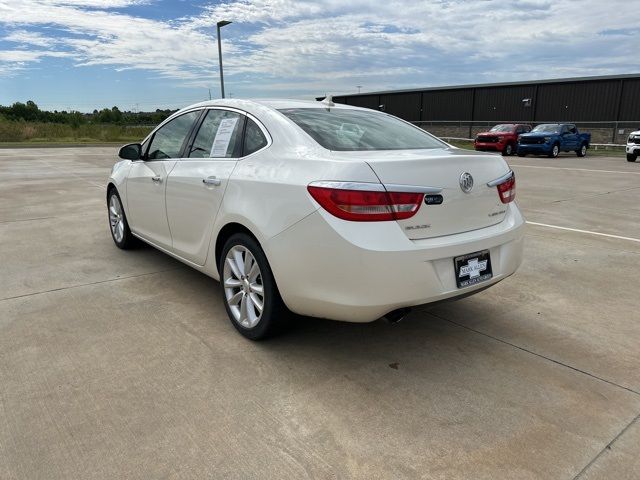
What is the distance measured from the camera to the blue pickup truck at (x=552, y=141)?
2333cm

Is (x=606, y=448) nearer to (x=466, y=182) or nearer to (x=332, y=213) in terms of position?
(x=466, y=182)

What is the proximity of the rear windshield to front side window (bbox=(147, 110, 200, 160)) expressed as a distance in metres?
1.17

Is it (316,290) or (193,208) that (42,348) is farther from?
(316,290)

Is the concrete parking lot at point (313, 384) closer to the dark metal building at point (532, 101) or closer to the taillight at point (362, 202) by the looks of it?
the taillight at point (362, 202)

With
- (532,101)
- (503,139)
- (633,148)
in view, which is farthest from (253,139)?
(532,101)

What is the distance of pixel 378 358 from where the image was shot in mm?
3312

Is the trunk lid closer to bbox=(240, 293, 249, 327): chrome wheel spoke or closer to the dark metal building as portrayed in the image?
bbox=(240, 293, 249, 327): chrome wheel spoke

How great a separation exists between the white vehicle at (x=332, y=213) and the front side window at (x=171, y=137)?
16cm

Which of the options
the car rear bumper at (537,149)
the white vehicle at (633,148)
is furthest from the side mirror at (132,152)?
the car rear bumper at (537,149)

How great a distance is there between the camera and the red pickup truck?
25.0 m

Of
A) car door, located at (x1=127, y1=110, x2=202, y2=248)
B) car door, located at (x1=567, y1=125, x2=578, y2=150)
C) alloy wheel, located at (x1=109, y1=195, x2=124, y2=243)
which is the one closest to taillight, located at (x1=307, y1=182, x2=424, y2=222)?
car door, located at (x1=127, y1=110, x2=202, y2=248)

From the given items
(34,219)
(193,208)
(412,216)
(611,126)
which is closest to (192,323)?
(193,208)

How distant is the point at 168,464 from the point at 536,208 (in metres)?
8.09

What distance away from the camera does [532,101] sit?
3966 centimetres
